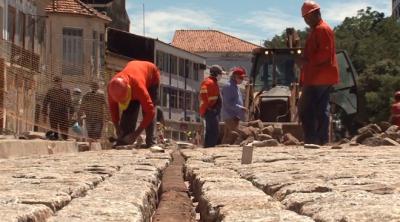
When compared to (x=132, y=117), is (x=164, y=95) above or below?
above

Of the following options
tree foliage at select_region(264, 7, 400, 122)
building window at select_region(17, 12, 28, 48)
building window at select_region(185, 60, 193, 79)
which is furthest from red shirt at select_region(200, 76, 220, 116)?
building window at select_region(185, 60, 193, 79)

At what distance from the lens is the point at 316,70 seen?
38.3ft

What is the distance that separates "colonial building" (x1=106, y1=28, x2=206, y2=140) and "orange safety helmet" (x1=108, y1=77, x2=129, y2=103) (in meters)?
36.9

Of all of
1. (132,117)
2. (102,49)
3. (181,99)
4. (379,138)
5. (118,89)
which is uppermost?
(102,49)

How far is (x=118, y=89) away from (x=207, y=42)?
7772cm

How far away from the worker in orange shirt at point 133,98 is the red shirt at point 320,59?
7.37 feet

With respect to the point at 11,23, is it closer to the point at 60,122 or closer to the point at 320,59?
the point at 60,122

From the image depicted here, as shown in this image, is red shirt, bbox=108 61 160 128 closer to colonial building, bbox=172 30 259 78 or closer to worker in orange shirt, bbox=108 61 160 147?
worker in orange shirt, bbox=108 61 160 147

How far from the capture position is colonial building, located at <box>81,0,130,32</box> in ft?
185

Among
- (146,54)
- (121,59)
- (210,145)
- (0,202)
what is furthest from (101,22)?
(0,202)

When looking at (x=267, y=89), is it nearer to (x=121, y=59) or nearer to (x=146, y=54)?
(x=121, y=59)

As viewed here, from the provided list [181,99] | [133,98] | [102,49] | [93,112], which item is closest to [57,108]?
[93,112]

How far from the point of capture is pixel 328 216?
3443 mm

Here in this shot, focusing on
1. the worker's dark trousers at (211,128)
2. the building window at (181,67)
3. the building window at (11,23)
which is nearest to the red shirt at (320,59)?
the worker's dark trousers at (211,128)
